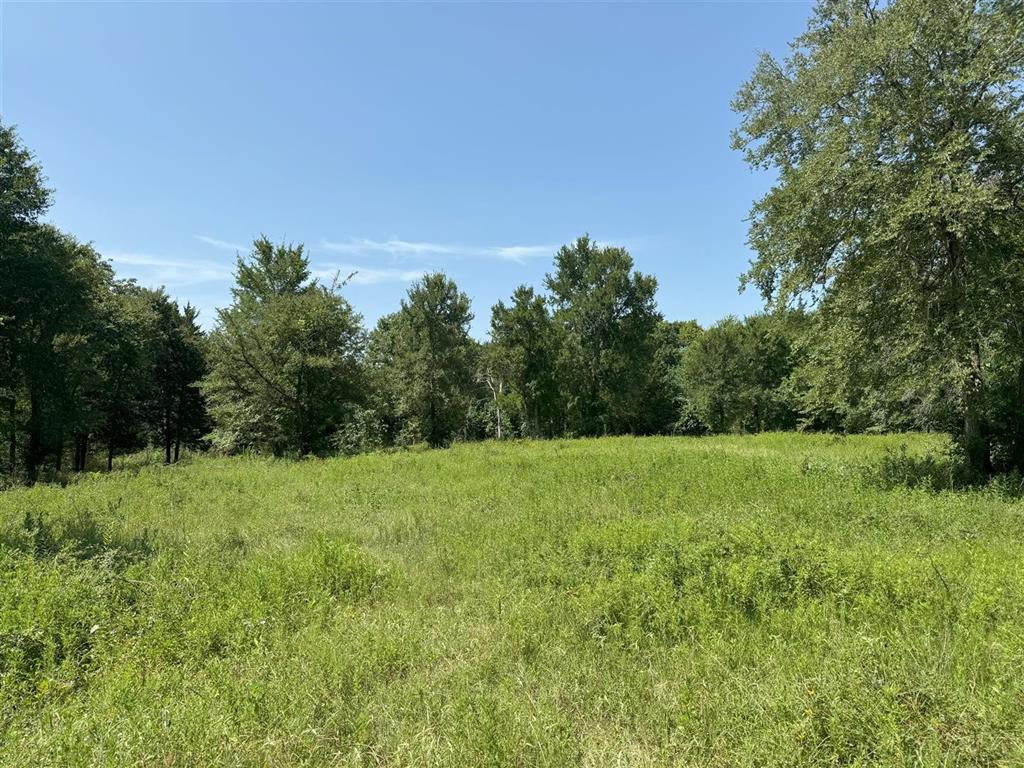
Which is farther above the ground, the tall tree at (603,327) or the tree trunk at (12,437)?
the tall tree at (603,327)

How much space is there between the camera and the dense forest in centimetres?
912

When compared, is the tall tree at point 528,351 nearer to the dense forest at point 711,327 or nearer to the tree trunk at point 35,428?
the dense forest at point 711,327

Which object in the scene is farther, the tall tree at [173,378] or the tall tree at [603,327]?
the tall tree at [603,327]

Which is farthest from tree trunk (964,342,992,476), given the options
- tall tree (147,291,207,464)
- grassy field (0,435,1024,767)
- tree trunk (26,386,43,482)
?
tall tree (147,291,207,464)

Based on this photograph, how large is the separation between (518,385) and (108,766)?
34.9 metres

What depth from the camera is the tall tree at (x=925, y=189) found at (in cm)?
877

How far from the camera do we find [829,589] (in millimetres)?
4906

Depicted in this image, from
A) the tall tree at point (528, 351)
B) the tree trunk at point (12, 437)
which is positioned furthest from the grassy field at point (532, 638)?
the tall tree at point (528, 351)

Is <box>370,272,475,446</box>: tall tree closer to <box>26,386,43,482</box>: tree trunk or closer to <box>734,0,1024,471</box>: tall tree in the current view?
<box>26,386,43,482</box>: tree trunk

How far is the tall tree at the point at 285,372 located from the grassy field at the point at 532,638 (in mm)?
16315

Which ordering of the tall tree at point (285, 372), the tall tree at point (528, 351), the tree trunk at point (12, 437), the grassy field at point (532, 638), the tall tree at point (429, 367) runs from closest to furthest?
the grassy field at point (532, 638), the tree trunk at point (12, 437), the tall tree at point (285, 372), the tall tree at point (429, 367), the tall tree at point (528, 351)

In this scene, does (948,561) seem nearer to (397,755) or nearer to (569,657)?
(569,657)

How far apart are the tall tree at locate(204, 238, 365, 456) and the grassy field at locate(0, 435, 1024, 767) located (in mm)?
16315

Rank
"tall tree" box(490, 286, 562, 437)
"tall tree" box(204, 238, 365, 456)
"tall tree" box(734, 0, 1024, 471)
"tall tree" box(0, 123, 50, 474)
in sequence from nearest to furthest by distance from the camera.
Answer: "tall tree" box(734, 0, 1024, 471) → "tall tree" box(0, 123, 50, 474) → "tall tree" box(204, 238, 365, 456) → "tall tree" box(490, 286, 562, 437)
